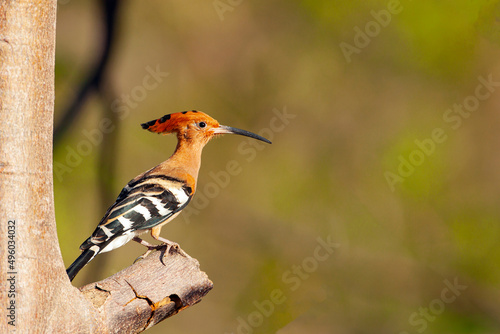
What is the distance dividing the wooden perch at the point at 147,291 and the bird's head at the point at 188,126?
502 millimetres

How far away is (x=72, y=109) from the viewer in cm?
368

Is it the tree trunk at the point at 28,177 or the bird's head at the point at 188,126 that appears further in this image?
the bird's head at the point at 188,126

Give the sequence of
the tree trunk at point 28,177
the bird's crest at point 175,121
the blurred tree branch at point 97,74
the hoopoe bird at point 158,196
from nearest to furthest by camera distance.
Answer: the tree trunk at point 28,177
the hoopoe bird at point 158,196
the bird's crest at point 175,121
the blurred tree branch at point 97,74

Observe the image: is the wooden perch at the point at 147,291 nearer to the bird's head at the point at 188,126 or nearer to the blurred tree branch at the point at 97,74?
the bird's head at the point at 188,126

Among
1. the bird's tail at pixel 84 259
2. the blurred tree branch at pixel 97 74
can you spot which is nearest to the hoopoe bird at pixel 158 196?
the bird's tail at pixel 84 259

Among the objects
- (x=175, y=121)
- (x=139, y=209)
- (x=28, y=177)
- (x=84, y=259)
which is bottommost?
(x=84, y=259)

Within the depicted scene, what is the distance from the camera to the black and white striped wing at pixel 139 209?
67.7 inches

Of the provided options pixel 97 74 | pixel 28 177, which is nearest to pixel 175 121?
pixel 28 177

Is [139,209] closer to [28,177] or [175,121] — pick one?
[175,121]

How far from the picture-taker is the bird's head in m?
2.02

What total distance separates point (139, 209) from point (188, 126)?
1.25ft

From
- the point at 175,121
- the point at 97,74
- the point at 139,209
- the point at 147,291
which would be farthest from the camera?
the point at 97,74

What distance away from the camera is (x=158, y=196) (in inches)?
74.7

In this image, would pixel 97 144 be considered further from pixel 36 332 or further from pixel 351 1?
pixel 36 332
